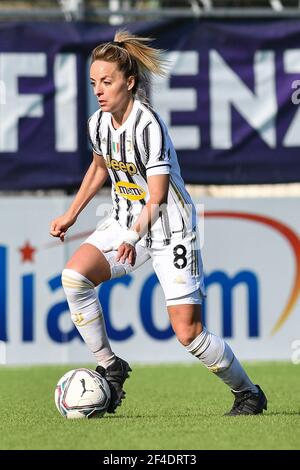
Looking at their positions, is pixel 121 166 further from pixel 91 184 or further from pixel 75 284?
pixel 75 284

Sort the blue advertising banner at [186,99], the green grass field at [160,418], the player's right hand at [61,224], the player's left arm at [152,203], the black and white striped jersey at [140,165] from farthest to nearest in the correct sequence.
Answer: the blue advertising banner at [186,99]
the player's right hand at [61,224]
the black and white striped jersey at [140,165]
the player's left arm at [152,203]
the green grass field at [160,418]

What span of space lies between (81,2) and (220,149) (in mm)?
1943

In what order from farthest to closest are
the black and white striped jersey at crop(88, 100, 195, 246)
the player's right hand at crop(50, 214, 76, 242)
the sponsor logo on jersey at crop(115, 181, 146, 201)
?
the player's right hand at crop(50, 214, 76, 242) < the sponsor logo on jersey at crop(115, 181, 146, 201) < the black and white striped jersey at crop(88, 100, 195, 246)

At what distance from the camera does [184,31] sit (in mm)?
11039

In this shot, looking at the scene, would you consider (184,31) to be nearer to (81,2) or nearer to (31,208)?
(81,2)

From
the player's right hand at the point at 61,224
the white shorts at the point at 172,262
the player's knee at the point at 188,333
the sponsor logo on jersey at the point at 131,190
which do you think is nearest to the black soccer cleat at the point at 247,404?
the player's knee at the point at 188,333

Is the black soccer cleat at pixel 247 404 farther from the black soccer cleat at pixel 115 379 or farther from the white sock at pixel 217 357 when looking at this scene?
the black soccer cleat at pixel 115 379

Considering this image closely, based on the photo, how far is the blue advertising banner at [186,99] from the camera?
1088 cm

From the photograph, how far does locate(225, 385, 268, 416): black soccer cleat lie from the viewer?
662cm

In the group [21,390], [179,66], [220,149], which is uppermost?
[179,66]

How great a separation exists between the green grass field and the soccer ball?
2.8 inches

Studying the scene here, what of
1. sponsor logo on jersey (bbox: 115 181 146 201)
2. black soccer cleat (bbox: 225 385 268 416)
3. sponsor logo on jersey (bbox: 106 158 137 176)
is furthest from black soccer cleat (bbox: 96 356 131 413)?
sponsor logo on jersey (bbox: 106 158 137 176)

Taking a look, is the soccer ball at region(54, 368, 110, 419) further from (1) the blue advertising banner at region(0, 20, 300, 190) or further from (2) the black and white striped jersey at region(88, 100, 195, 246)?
(1) the blue advertising banner at region(0, 20, 300, 190)
